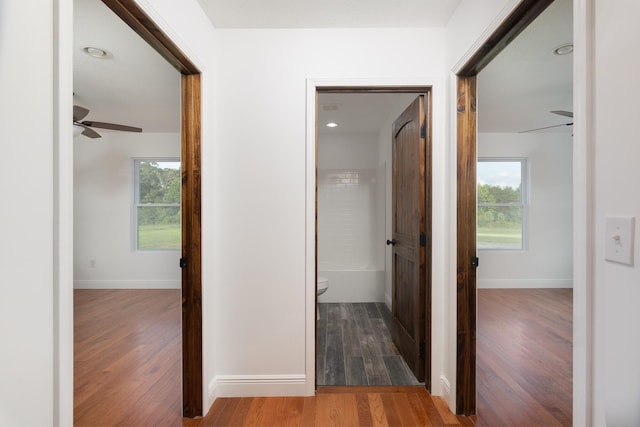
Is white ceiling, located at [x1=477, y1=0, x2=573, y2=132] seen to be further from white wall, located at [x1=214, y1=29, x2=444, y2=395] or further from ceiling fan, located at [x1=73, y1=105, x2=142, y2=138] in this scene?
ceiling fan, located at [x1=73, y1=105, x2=142, y2=138]

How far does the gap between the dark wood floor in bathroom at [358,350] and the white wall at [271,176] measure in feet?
1.46

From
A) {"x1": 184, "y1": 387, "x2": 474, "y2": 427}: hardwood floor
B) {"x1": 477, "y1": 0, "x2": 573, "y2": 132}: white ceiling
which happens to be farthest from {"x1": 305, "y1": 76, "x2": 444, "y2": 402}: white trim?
{"x1": 477, "y1": 0, "x2": 573, "y2": 132}: white ceiling

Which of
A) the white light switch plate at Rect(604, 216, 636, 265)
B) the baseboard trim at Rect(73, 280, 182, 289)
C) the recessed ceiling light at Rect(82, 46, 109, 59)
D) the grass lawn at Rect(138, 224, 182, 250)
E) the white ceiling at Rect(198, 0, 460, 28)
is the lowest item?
the baseboard trim at Rect(73, 280, 182, 289)

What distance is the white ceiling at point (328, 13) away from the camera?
1.90 metres

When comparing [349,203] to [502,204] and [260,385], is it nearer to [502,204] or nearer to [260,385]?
[502,204]

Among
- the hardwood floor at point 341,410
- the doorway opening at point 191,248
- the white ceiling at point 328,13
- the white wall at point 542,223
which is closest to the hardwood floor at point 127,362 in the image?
the doorway opening at point 191,248

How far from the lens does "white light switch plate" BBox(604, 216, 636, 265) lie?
823 mm

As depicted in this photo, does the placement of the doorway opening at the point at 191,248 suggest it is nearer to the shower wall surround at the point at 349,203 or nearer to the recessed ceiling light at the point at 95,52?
the recessed ceiling light at the point at 95,52

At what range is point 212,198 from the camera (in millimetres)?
2113

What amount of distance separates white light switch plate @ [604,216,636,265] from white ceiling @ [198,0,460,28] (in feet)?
5.38

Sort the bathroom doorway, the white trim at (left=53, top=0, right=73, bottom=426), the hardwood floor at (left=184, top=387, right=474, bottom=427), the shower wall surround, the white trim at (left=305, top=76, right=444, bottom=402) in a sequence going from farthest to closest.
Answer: the shower wall surround < the bathroom doorway < the white trim at (left=305, top=76, right=444, bottom=402) < the hardwood floor at (left=184, top=387, right=474, bottom=427) < the white trim at (left=53, top=0, right=73, bottom=426)
